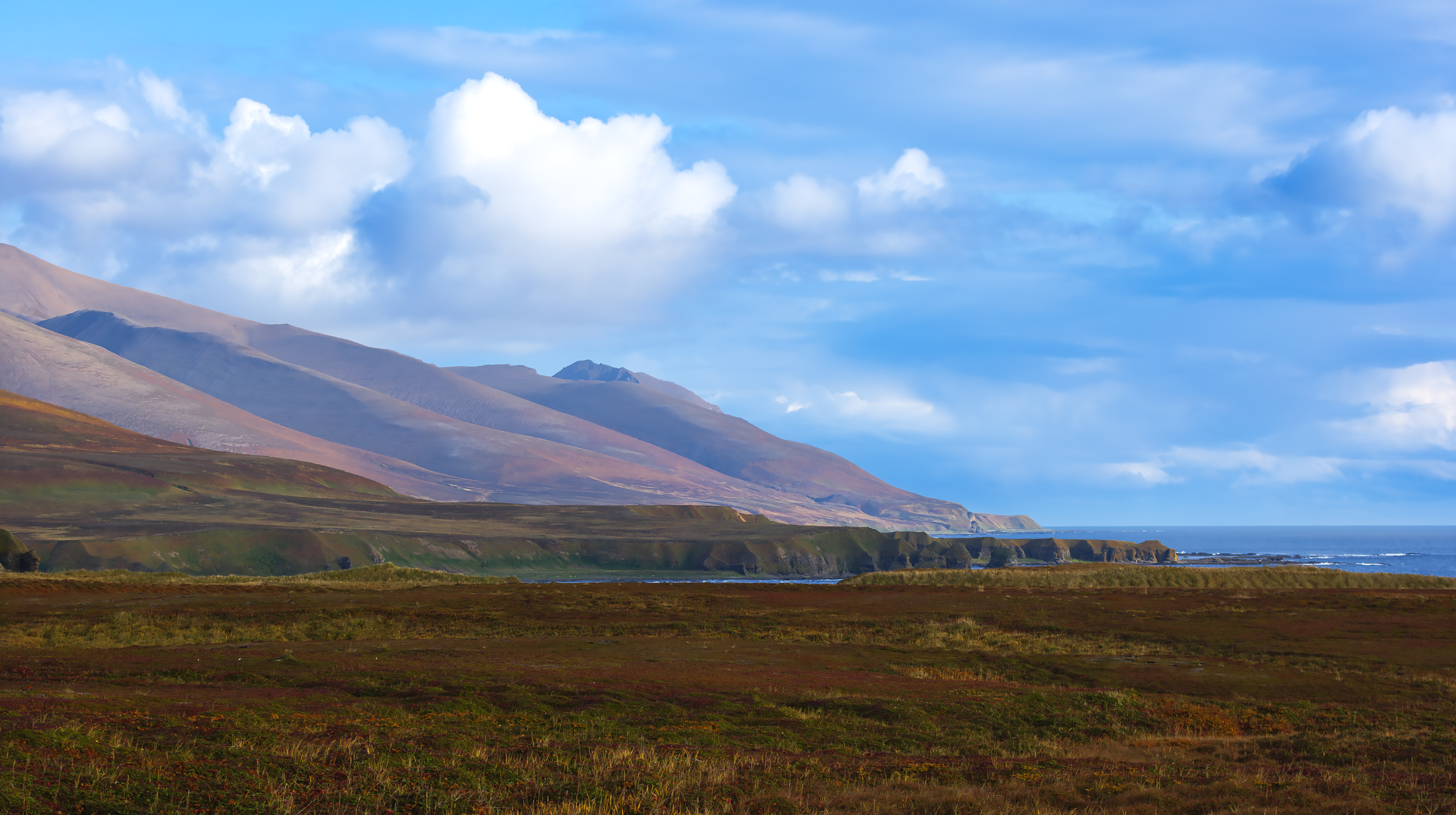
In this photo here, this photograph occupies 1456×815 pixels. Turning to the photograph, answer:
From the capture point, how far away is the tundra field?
15.0 metres

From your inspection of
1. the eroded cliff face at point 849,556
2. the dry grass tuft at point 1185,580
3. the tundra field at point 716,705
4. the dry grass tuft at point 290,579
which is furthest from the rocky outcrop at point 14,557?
the eroded cliff face at point 849,556

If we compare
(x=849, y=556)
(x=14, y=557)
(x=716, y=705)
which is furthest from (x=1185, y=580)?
(x=849, y=556)

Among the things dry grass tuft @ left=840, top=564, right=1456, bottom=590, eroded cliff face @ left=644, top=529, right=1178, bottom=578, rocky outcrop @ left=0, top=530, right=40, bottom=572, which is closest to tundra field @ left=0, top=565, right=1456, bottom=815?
Answer: dry grass tuft @ left=840, top=564, right=1456, bottom=590

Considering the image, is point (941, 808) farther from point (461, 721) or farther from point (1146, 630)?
point (1146, 630)

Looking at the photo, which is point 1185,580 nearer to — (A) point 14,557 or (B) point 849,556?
(A) point 14,557

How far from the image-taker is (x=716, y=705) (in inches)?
1029

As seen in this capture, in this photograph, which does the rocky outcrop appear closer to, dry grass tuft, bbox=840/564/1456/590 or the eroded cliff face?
dry grass tuft, bbox=840/564/1456/590

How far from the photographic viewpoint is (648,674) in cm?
3133

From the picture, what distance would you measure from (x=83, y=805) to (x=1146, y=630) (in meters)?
46.2

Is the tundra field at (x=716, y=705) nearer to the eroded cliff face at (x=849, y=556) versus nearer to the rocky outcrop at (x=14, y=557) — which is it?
the rocky outcrop at (x=14, y=557)

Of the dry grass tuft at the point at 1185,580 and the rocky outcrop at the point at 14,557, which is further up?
the dry grass tuft at the point at 1185,580

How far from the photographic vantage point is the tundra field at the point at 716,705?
49.2 ft

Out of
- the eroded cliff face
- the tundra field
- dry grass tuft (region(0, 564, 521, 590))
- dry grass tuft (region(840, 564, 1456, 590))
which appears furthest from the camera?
the eroded cliff face

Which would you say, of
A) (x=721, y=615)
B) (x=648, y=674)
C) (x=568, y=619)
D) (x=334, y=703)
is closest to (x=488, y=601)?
(x=568, y=619)
